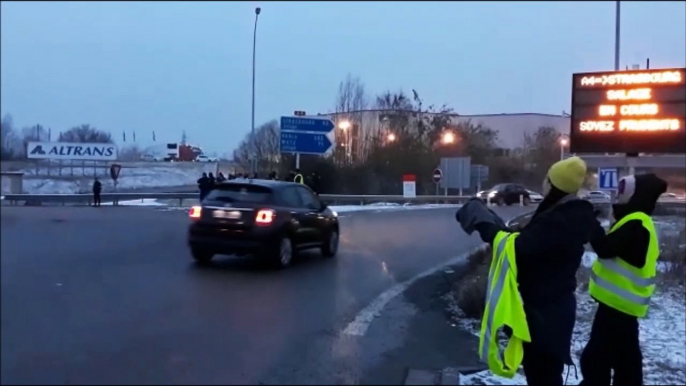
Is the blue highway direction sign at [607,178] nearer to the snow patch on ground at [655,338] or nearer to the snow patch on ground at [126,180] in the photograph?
the snow patch on ground at [655,338]

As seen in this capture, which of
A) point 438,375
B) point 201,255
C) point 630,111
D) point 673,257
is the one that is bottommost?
point 438,375

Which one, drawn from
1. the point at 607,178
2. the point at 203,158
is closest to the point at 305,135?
the point at 203,158

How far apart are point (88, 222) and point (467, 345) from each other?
505cm

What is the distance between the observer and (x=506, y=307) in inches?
155

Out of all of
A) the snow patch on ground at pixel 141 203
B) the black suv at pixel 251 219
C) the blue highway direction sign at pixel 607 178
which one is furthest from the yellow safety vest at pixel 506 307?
the blue highway direction sign at pixel 607 178

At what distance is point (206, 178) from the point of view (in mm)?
2357

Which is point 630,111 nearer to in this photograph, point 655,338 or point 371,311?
point 655,338

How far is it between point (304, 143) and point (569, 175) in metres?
1.87

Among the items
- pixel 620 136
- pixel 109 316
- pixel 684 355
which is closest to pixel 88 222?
pixel 109 316

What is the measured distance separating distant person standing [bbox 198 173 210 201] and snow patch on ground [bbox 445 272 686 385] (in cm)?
360

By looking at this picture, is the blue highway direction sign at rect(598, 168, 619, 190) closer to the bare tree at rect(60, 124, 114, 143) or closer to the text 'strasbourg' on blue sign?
the text 'strasbourg' on blue sign

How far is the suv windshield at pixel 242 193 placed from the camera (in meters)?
2.46

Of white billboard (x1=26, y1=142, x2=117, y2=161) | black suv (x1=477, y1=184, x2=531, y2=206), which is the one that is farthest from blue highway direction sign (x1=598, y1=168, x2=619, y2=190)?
white billboard (x1=26, y1=142, x2=117, y2=161)

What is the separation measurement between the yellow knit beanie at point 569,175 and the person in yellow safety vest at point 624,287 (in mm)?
1152
